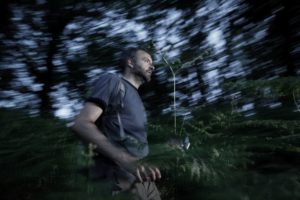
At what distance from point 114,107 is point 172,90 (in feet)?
11.2

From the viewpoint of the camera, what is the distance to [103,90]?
216 cm

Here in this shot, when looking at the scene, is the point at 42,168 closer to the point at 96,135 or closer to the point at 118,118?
the point at 96,135

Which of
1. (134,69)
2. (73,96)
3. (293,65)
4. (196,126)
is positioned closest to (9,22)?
(73,96)

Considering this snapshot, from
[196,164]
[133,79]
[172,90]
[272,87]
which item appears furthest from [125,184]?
[172,90]

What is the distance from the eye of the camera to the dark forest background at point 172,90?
3.85 feet

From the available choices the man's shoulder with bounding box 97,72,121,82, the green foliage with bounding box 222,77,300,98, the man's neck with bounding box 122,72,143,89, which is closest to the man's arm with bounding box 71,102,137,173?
the man's shoulder with bounding box 97,72,121,82

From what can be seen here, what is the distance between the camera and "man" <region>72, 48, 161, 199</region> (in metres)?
1.74

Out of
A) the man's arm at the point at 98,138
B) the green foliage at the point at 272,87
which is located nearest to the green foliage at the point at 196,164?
the man's arm at the point at 98,138

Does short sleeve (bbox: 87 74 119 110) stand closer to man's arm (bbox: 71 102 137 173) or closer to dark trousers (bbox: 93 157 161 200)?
man's arm (bbox: 71 102 137 173)

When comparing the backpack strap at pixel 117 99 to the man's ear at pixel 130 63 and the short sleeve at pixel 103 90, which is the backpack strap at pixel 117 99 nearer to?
the short sleeve at pixel 103 90

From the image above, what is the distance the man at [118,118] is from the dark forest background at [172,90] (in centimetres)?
10

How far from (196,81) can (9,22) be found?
4.00 metres

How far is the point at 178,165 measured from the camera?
1215 mm

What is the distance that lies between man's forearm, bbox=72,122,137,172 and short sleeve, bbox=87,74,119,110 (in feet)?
0.50
